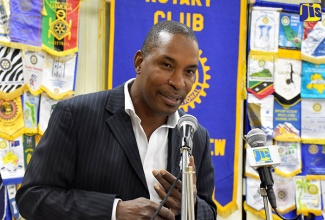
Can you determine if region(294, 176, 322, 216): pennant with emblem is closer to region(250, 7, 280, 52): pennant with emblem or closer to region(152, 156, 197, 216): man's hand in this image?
region(250, 7, 280, 52): pennant with emblem

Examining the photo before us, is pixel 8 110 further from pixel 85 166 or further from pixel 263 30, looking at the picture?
pixel 263 30

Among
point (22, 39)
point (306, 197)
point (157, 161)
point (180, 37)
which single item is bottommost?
point (306, 197)

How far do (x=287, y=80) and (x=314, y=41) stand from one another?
41 centimetres

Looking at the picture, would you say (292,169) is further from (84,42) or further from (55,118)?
(55,118)

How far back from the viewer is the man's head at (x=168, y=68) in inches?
63.9

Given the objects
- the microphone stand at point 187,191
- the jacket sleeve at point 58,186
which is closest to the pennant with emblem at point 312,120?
the jacket sleeve at point 58,186

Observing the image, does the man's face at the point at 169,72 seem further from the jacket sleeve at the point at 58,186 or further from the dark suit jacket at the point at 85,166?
the jacket sleeve at the point at 58,186

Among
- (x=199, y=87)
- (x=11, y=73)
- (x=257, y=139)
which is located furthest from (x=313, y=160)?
(x=257, y=139)

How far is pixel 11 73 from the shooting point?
3.29m

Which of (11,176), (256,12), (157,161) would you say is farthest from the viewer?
(256,12)

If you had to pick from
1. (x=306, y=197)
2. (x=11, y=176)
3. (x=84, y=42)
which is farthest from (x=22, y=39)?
(x=306, y=197)

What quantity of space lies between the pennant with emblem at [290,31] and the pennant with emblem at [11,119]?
2.18 metres

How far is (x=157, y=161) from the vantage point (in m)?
1.73

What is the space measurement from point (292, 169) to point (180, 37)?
255 cm
